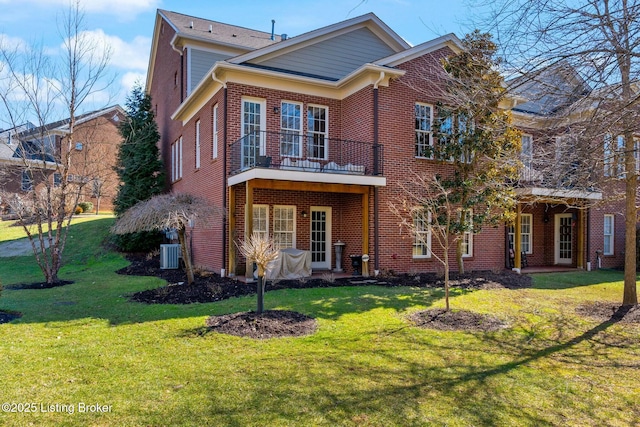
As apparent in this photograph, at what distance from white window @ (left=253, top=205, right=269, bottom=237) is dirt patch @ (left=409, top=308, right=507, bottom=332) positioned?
6474 mm

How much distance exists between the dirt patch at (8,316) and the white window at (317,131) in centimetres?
886

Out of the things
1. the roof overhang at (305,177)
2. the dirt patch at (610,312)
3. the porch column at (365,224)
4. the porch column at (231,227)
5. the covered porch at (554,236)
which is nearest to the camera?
the dirt patch at (610,312)

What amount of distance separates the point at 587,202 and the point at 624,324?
1018 centimetres

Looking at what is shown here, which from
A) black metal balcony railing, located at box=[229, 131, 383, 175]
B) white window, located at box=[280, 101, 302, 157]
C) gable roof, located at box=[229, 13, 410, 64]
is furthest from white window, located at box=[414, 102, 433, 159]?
gable roof, located at box=[229, 13, 410, 64]

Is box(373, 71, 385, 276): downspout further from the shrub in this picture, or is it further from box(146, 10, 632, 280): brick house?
the shrub

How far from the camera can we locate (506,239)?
15500 mm

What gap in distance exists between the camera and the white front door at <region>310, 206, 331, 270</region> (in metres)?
14.1

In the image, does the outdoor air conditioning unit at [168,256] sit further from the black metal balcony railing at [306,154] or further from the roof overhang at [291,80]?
the roof overhang at [291,80]

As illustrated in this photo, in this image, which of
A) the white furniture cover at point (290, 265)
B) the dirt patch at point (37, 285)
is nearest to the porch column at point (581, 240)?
the white furniture cover at point (290, 265)

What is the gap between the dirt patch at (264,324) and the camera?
253 inches

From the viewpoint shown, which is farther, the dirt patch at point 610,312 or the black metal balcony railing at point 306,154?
the black metal balcony railing at point 306,154

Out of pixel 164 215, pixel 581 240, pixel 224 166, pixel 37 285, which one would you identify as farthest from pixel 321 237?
pixel 581 240

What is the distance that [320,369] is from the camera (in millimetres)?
5039

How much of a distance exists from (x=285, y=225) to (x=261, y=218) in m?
0.83
